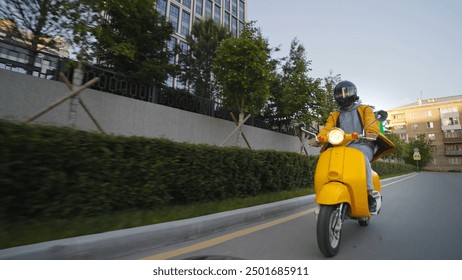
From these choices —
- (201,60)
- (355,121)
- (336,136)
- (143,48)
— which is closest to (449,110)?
(201,60)

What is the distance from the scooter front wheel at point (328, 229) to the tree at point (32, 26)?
7.00m

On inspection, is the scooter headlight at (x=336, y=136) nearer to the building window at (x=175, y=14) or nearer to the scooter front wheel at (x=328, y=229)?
the scooter front wheel at (x=328, y=229)

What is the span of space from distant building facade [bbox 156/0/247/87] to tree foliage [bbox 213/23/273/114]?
19040mm

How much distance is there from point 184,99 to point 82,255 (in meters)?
8.17

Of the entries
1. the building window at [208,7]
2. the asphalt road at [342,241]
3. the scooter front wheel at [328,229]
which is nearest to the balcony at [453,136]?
the building window at [208,7]

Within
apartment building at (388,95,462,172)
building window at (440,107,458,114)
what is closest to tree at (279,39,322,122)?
apartment building at (388,95,462,172)

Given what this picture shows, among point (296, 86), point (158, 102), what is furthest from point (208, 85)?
point (158, 102)

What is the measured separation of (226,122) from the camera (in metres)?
11.3

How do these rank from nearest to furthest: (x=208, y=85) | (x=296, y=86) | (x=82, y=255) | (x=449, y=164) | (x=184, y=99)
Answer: (x=82, y=255) → (x=184, y=99) → (x=296, y=86) → (x=208, y=85) → (x=449, y=164)

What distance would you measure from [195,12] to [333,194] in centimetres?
3696

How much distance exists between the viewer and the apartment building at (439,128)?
5141cm

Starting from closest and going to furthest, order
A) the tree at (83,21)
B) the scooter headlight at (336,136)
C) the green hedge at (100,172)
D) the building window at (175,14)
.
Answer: the green hedge at (100,172)
the scooter headlight at (336,136)
the tree at (83,21)
the building window at (175,14)

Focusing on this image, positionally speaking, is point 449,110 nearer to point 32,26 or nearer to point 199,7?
point 199,7
